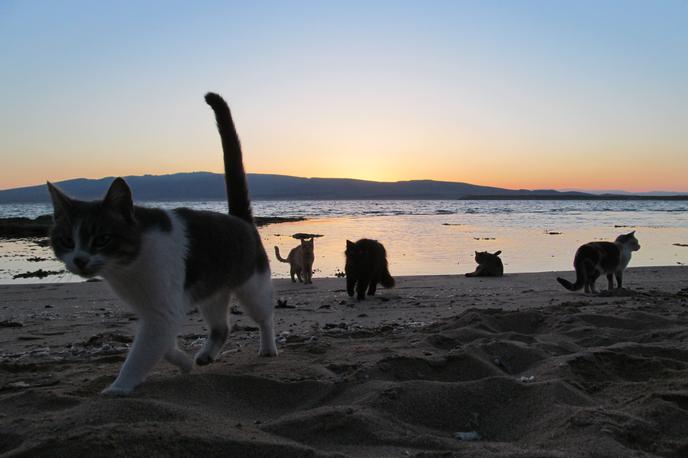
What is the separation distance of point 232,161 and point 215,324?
131 centimetres

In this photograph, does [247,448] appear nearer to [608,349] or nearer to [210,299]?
[210,299]

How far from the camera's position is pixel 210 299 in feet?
12.3

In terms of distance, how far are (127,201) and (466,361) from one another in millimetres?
2380

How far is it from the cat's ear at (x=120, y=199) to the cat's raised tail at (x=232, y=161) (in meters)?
1.42

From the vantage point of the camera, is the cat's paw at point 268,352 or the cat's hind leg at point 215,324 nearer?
the cat's hind leg at point 215,324

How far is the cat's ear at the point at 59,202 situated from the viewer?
3.06 m

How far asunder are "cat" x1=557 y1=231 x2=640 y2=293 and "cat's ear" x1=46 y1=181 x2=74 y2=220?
756 centimetres

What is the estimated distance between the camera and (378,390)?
306 centimetres

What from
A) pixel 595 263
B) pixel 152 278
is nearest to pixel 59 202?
pixel 152 278

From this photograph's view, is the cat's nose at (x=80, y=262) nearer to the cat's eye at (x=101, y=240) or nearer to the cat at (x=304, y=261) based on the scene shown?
the cat's eye at (x=101, y=240)

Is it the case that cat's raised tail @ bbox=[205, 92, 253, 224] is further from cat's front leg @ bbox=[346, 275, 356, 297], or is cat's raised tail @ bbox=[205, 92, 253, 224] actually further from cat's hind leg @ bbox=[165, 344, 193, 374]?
cat's front leg @ bbox=[346, 275, 356, 297]

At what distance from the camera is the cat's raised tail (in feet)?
14.5

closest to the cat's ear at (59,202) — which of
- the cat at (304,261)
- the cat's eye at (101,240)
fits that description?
the cat's eye at (101,240)

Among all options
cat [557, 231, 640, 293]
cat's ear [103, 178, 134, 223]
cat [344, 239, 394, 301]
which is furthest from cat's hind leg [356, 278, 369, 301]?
cat's ear [103, 178, 134, 223]
